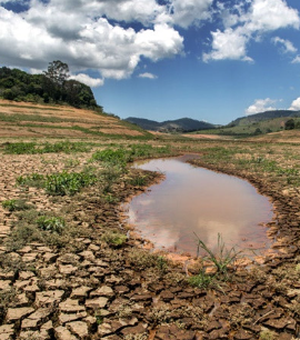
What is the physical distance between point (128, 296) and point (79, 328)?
951 mm

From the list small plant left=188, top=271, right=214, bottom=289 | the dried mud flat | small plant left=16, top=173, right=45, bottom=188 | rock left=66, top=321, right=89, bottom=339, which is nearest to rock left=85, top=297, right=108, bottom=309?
the dried mud flat

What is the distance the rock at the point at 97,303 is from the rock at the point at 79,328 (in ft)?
1.14

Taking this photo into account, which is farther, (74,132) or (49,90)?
(49,90)

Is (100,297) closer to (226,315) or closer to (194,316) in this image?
(194,316)

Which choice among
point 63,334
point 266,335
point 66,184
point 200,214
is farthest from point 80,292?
point 66,184

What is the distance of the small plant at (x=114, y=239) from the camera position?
617 cm

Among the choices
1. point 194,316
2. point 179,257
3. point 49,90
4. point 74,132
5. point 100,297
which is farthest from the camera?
point 49,90

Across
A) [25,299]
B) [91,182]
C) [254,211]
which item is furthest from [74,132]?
[25,299]

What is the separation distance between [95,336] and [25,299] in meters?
1.19

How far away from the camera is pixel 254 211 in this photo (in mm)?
9508

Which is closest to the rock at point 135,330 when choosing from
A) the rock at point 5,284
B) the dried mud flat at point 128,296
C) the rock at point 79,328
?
the dried mud flat at point 128,296

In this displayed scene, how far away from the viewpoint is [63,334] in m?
A: 3.45

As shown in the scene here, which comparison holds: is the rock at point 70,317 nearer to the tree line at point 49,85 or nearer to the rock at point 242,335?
the rock at point 242,335

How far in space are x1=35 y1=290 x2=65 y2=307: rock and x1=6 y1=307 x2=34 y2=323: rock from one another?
0.15 meters
